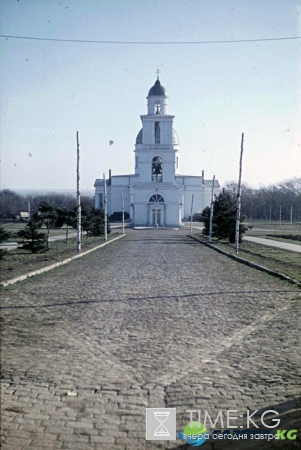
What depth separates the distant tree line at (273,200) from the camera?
75.3m

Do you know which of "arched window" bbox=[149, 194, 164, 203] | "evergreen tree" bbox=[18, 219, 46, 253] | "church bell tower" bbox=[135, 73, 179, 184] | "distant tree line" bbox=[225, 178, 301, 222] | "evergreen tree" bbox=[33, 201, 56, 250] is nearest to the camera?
"evergreen tree" bbox=[18, 219, 46, 253]

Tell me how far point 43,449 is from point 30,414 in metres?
0.59

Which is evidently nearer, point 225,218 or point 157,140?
point 225,218

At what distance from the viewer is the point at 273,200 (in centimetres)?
8225

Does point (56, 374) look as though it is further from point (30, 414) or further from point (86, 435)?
point (86, 435)

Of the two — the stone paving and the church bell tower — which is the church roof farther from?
the stone paving

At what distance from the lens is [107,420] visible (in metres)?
4.21

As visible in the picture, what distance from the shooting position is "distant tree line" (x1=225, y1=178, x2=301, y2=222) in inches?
2963

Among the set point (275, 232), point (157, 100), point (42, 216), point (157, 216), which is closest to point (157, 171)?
point (157, 216)

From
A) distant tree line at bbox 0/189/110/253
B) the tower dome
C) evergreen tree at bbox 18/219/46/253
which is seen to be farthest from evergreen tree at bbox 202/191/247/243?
the tower dome

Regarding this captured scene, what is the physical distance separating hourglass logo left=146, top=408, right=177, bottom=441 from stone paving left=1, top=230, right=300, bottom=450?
3.0 inches

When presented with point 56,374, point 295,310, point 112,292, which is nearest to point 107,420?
point 56,374

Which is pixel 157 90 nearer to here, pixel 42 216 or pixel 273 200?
pixel 273 200

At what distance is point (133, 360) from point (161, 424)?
178cm
